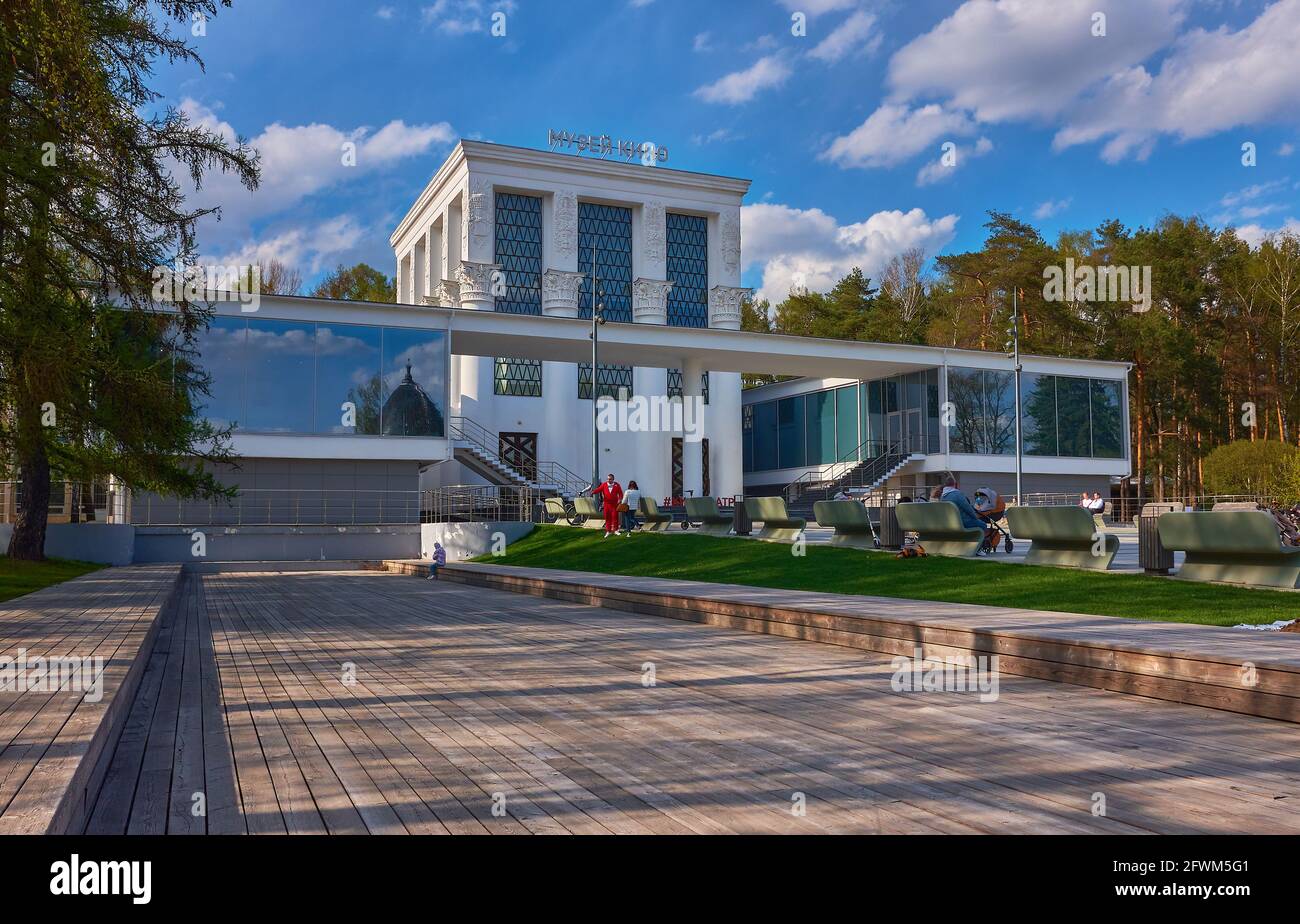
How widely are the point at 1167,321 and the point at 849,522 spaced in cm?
4725

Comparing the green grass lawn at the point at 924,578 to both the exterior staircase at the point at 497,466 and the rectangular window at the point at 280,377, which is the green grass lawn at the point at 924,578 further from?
the exterior staircase at the point at 497,466

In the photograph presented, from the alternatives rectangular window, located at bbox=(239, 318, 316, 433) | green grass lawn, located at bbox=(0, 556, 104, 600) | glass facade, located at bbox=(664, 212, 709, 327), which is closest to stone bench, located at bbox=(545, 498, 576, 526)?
rectangular window, located at bbox=(239, 318, 316, 433)

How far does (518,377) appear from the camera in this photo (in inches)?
2087

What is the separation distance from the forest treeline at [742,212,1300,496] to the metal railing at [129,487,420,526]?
3707cm

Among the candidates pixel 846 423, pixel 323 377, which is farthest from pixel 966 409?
pixel 323 377

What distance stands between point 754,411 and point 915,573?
1924 inches

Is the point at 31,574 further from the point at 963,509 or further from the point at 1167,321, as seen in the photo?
the point at 1167,321

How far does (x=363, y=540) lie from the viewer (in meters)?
35.8

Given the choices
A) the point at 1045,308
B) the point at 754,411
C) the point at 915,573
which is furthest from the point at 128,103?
the point at 1045,308

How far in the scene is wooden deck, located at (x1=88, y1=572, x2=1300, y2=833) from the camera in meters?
4.59

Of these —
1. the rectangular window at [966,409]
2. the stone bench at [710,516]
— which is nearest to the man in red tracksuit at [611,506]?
the stone bench at [710,516]
